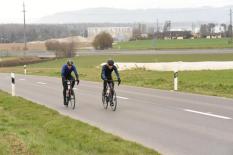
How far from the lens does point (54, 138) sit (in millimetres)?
11297

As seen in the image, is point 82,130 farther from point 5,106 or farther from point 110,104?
point 5,106

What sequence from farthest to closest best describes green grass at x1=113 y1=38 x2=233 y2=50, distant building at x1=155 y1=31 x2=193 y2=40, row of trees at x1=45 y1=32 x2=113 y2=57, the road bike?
distant building at x1=155 y1=31 x2=193 y2=40, green grass at x1=113 y1=38 x2=233 y2=50, row of trees at x1=45 y1=32 x2=113 y2=57, the road bike

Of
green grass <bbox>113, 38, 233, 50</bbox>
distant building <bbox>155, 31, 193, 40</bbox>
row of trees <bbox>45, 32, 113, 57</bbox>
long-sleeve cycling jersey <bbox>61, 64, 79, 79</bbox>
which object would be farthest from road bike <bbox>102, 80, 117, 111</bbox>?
distant building <bbox>155, 31, 193, 40</bbox>

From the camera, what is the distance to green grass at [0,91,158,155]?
9.48 meters

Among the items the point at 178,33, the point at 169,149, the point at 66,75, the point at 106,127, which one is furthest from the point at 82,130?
the point at 178,33

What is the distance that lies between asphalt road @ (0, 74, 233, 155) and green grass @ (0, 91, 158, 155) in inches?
22.3

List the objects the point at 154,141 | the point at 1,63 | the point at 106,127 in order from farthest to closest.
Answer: the point at 1,63, the point at 106,127, the point at 154,141

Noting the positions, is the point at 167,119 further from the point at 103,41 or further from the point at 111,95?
the point at 103,41

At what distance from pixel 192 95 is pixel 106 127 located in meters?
8.92

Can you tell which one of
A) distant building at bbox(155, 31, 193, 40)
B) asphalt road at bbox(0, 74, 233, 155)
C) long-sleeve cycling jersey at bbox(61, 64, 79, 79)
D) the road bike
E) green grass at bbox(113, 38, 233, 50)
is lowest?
asphalt road at bbox(0, 74, 233, 155)

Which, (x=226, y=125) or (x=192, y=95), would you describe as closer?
(x=226, y=125)

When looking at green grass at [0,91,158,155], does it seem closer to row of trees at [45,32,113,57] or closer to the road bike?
the road bike

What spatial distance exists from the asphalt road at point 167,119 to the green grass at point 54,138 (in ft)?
1.86

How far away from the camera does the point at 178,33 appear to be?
169 m
